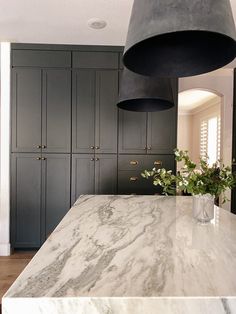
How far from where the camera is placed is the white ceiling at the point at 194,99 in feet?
21.5

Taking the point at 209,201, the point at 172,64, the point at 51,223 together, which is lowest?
the point at 51,223

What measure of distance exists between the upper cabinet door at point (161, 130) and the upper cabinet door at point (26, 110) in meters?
1.39

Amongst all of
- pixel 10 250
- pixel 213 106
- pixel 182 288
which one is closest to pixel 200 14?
pixel 182 288

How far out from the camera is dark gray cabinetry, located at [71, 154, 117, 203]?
3.31 m

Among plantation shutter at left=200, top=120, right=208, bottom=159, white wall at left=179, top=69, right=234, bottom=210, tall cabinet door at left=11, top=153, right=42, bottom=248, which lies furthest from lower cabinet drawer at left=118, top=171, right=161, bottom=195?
plantation shutter at left=200, top=120, right=208, bottom=159

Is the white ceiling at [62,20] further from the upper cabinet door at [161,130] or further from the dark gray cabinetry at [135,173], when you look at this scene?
the dark gray cabinetry at [135,173]

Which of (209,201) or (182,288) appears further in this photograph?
(209,201)

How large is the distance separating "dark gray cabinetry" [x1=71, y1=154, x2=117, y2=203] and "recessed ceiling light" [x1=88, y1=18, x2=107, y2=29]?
146cm

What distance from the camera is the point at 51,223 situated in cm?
331

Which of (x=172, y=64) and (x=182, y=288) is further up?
(x=172, y=64)

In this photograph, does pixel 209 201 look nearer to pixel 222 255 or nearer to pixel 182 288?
pixel 222 255

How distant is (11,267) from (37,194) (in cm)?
86

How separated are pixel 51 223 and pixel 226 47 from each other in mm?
2941

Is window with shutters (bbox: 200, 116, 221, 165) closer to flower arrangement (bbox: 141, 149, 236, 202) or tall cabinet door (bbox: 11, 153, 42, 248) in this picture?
tall cabinet door (bbox: 11, 153, 42, 248)
